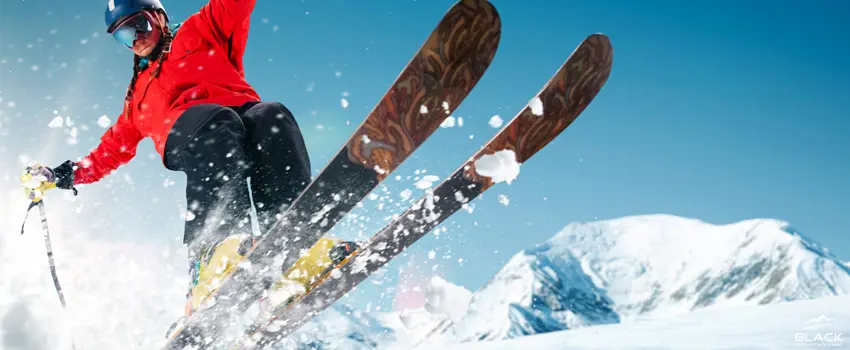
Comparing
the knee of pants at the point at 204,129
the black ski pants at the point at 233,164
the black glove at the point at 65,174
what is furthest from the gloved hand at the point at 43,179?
the knee of pants at the point at 204,129

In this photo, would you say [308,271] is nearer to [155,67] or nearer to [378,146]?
[378,146]

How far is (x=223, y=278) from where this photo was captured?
8.94ft

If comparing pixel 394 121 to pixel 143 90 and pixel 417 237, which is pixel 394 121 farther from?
pixel 143 90

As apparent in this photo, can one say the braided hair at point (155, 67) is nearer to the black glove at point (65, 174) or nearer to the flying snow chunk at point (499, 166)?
the black glove at point (65, 174)

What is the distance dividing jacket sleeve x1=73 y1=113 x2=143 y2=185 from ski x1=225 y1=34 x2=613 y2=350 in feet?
5.15

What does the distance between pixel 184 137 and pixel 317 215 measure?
76cm

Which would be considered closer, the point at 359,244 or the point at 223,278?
the point at 223,278

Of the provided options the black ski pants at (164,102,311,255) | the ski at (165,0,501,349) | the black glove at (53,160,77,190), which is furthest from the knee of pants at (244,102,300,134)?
the black glove at (53,160,77,190)

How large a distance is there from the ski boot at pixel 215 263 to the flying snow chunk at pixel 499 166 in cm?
125

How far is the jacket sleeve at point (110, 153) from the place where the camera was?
12.2ft

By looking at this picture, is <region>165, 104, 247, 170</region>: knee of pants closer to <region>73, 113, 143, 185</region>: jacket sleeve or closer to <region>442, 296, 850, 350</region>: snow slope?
<region>73, 113, 143, 185</region>: jacket sleeve

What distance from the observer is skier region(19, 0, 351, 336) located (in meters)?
2.66

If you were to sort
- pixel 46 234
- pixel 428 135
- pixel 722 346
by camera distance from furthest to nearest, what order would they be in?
pixel 46 234 → pixel 428 135 → pixel 722 346

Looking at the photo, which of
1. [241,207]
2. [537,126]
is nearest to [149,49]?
[241,207]
